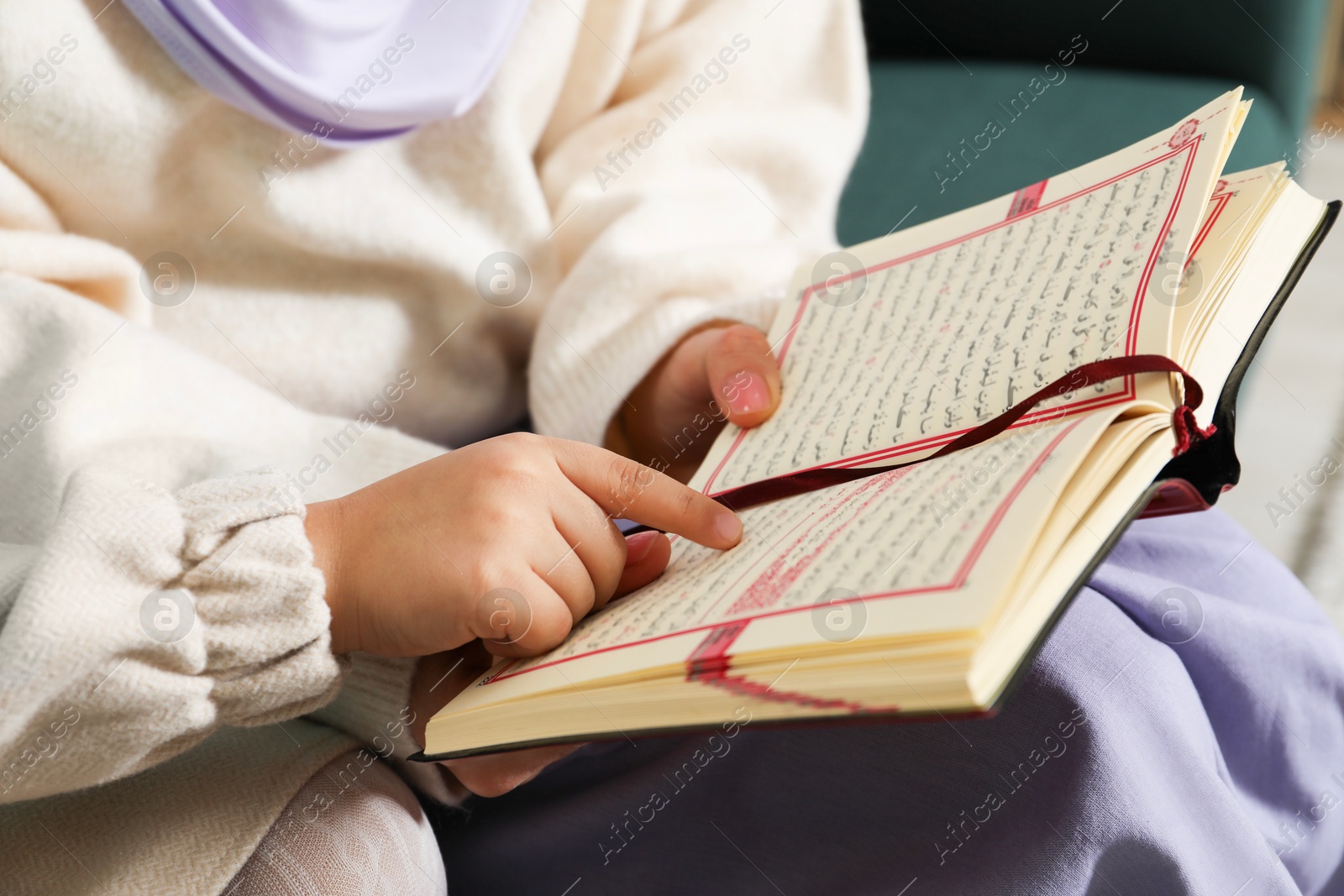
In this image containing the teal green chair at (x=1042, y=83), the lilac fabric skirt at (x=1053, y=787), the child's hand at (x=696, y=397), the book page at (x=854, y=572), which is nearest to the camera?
the book page at (x=854, y=572)

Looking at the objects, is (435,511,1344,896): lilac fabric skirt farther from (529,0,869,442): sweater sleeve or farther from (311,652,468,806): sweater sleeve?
(529,0,869,442): sweater sleeve

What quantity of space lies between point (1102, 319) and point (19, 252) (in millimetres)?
468

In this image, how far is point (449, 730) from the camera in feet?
1.12

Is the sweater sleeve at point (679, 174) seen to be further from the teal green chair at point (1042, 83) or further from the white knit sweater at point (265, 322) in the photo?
the teal green chair at point (1042, 83)

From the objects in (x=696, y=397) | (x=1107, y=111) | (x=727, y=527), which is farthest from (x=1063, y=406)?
(x=1107, y=111)

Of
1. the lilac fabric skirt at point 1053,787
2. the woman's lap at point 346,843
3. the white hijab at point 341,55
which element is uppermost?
the white hijab at point 341,55

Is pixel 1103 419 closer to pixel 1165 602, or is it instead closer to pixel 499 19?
pixel 1165 602

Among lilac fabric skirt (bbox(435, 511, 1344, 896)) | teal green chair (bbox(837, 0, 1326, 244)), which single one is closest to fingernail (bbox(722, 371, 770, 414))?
lilac fabric skirt (bbox(435, 511, 1344, 896))

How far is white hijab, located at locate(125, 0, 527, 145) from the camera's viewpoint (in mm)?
471

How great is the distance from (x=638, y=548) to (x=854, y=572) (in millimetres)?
125

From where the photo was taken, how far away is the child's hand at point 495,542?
0.35 metres

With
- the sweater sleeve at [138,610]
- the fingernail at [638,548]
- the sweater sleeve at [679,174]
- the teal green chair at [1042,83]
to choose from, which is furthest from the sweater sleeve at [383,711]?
the teal green chair at [1042,83]

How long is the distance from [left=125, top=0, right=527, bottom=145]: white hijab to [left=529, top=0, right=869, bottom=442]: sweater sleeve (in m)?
0.11

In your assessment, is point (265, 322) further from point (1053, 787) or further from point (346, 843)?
point (1053, 787)
